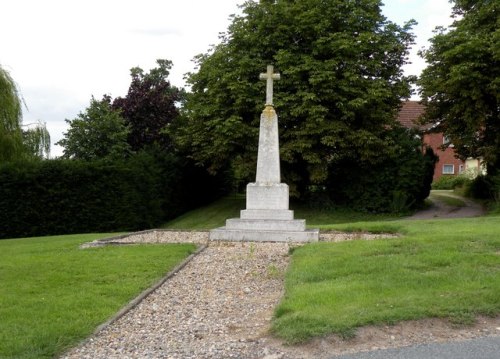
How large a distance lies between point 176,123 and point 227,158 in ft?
21.2

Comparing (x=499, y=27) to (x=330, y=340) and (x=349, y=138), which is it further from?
(x=330, y=340)

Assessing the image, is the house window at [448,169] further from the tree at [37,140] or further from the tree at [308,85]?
the tree at [37,140]

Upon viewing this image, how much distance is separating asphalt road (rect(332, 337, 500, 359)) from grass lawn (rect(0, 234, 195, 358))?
3099 mm

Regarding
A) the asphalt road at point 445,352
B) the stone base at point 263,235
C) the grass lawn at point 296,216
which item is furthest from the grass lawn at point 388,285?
the grass lawn at point 296,216

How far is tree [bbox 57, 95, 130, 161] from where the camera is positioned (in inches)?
1097

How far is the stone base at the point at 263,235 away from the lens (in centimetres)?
1331

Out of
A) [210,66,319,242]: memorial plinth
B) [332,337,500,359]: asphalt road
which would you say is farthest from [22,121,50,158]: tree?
[332,337,500,359]: asphalt road

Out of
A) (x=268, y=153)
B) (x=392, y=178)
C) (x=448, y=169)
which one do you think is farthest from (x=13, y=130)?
(x=448, y=169)

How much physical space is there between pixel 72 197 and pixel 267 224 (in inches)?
453

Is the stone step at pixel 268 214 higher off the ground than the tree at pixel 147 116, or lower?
lower

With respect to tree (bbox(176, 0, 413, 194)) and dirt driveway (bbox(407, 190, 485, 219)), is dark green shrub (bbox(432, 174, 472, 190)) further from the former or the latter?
tree (bbox(176, 0, 413, 194))

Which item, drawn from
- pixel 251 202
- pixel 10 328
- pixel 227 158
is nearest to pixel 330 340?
pixel 10 328

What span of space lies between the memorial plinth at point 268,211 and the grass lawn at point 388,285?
10.4ft

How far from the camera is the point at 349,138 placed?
23734 millimetres
